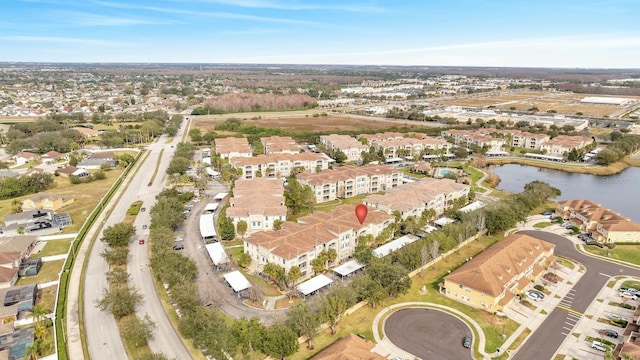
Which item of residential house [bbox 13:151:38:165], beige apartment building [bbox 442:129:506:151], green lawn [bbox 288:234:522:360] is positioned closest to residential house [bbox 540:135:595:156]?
beige apartment building [bbox 442:129:506:151]

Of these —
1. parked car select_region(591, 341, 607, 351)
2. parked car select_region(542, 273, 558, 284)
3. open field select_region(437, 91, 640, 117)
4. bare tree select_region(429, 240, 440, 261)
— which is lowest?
parked car select_region(591, 341, 607, 351)

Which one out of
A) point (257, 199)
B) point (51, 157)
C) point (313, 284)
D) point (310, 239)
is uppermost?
point (257, 199)

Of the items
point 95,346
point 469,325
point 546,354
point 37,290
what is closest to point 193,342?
point 95,346

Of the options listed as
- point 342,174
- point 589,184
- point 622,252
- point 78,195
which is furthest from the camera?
point 589,184

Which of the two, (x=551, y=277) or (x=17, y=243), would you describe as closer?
(x=551, y=277)

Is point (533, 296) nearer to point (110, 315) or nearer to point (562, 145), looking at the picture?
point (110, 315)

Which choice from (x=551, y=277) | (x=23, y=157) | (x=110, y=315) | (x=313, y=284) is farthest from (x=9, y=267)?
(x=23, y=157)

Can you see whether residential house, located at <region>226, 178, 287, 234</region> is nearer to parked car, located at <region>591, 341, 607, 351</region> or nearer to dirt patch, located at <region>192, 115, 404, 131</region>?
parked car, located at <region>591, 341, 607, 351</region>
